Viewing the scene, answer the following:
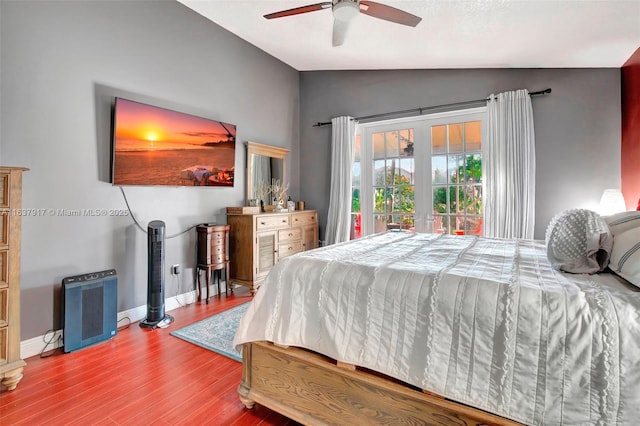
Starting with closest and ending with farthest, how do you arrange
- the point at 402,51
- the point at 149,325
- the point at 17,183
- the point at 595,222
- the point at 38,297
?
the point at 595,222 → the point at 17,183 → the point at 38,297 → the point at 149,325 → the point at 402,51

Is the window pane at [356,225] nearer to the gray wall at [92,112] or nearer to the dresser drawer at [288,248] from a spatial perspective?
the dresser drawer at [288,248]

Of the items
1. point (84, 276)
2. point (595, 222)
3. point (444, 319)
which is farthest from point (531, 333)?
point (84, 276)

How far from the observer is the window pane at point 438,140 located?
404 cm

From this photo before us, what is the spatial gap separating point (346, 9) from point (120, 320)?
10.6 ft

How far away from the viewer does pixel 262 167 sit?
4395mm

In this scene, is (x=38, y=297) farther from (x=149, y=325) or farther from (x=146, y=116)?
(x=146, y=116)

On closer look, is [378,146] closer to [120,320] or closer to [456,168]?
[456,168]

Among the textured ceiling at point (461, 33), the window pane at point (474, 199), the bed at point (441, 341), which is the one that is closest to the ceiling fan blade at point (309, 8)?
the textured ceiling at point (461, 33)

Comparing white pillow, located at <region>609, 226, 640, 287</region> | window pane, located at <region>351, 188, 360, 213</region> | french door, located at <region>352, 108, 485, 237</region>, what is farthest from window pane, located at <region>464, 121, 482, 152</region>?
white pillow, located at <region>609, 226, 640, 287</region>

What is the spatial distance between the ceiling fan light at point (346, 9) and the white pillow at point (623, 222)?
6.34ft

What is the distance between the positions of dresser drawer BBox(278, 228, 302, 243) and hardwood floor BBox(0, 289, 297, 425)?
71.7 inches

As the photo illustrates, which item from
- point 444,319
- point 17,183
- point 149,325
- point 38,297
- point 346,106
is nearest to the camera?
point 444,319

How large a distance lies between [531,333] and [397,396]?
22.5 inches

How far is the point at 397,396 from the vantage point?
125cm
